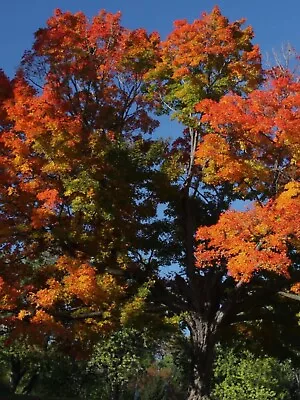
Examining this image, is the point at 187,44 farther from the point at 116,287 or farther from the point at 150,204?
the point at 116,287

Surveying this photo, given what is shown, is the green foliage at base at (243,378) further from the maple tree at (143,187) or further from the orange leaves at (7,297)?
the orange leaves at (7,297)

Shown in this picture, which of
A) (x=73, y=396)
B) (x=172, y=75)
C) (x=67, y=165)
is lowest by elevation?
(x=73, y=396)

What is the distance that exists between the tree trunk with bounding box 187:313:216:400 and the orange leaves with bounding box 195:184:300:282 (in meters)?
2.79

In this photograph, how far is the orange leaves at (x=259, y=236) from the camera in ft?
46.2

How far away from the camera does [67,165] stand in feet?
51.4

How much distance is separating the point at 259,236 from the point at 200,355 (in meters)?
4.63

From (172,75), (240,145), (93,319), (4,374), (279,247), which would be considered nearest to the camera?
(279,247)

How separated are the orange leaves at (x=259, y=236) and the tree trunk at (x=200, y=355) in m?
2.79

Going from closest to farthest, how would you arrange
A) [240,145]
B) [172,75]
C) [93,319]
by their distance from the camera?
1. [240,145]
2. [93,319]
3. [172,75]

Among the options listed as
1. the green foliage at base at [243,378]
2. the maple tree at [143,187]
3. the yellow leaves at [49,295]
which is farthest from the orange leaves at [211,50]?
the green foliage at base at [243,378]

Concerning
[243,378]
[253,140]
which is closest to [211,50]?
[253,140]

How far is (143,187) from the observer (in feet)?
56.5

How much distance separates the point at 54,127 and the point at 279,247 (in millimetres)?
7086

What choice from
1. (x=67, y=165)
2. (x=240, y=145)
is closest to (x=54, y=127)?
(x=67, y=165)
